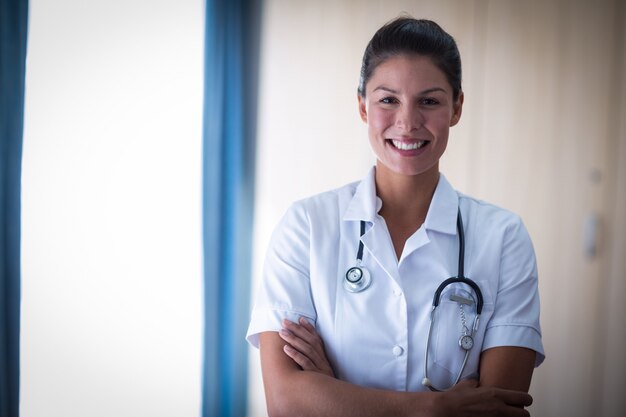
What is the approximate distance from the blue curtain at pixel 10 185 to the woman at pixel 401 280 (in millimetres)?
797

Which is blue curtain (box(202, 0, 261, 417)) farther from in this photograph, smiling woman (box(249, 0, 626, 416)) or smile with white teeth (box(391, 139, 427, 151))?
smile with white teeth (box(391, 139, 427, 151))

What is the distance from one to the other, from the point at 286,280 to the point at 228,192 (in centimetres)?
140

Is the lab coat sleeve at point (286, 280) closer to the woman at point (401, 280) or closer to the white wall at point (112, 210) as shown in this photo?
the woman at point (401, 280)

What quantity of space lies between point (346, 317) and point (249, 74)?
1.88 meters

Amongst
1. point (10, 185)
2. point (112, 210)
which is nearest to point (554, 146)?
point (112, 210)

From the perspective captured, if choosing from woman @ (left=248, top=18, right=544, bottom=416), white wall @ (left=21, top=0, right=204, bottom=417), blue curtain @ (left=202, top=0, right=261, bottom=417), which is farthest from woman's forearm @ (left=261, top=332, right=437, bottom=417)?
blue curtain @ (left=202, top=0, right=261, bottom=417)

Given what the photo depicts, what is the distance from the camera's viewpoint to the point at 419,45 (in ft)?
4.26

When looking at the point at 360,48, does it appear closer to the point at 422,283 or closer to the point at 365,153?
the point at 365,153

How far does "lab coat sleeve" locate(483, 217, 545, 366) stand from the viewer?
1222 mm

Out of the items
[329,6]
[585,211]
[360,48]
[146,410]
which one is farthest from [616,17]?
[146,410]

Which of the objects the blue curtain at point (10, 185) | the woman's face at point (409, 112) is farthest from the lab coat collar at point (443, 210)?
the blue curtain at point (10, 185)

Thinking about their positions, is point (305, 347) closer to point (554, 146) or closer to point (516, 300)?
point (516, 300)

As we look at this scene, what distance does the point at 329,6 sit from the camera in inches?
105

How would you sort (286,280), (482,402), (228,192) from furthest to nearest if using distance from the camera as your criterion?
(228,192) → (286,280) → (482,402)
